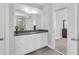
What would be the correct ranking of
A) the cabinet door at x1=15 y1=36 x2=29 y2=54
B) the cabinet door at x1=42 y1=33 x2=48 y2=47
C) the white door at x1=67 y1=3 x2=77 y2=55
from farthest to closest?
the cabinet door at x1=42 y1=33 x2=48 y2=47, the cabinet door at x1=15 y1=36 x2=29 y2=54, the white door at x1=67 y1=3 x2=77 y2=55

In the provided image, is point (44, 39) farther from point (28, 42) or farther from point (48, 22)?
point (28, 42)

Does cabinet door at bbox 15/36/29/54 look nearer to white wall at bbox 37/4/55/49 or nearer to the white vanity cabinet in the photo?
the white vanity cabinet

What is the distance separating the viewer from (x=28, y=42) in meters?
2.72

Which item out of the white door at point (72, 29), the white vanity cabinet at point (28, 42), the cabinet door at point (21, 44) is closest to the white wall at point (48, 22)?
the white vanity cabinet at point (28, 42)

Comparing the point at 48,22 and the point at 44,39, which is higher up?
the point at 48,22

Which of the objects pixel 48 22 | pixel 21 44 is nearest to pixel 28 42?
pixel 21 44

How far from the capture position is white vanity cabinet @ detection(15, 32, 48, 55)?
7.76ft

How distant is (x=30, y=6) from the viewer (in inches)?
147

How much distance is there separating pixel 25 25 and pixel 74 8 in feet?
7.70

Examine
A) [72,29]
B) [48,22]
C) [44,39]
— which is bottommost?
[44,39]

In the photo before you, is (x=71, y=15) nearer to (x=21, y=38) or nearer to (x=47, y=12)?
(x=21, y=38)

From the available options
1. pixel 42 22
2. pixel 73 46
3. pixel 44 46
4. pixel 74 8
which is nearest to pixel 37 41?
pixel 44 46

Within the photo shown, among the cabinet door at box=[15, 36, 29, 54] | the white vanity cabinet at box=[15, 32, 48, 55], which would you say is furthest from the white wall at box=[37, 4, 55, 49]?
the cabinet door at box=[15, 36, 29, 54]

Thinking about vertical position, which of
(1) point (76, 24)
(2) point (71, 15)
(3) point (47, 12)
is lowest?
(1) point (76, 24)
